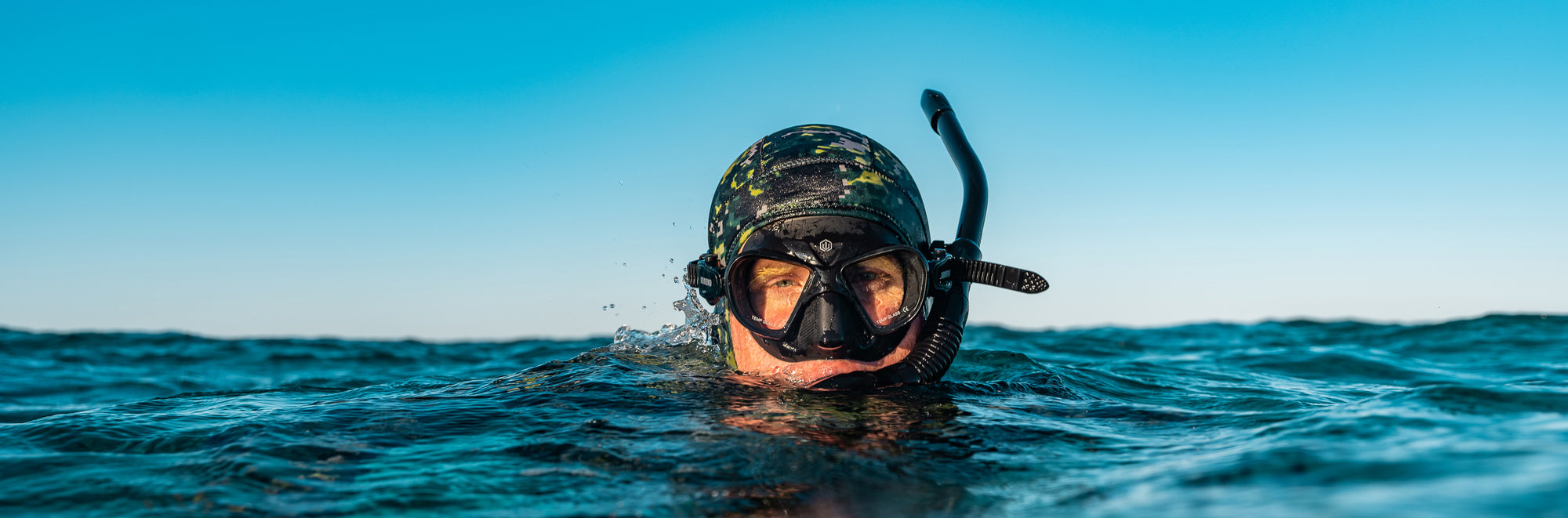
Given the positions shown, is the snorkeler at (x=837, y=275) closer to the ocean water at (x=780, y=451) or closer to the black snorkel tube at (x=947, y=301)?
the black snorkel tube at (x=947, y=301)

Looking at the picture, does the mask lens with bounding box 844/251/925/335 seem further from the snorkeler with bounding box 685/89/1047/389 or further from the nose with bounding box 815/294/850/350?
the nose with bounding box 815/294/850/350

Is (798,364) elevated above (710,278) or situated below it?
below

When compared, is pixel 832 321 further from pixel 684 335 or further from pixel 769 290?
pixel 684 335

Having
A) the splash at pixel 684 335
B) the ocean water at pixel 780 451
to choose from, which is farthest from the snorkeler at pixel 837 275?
the splash at pixel 684 335

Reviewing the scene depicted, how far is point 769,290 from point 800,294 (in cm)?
19

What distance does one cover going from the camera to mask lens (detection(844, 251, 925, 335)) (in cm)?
329

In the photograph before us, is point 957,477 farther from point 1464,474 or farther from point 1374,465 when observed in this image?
point 1464,474

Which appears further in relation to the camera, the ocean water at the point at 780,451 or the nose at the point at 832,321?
the nose at the point at 832,321

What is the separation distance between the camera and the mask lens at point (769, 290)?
3.34 metres

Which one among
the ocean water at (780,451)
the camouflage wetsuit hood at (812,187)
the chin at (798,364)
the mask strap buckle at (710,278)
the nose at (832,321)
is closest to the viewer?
the ocean water at (780,451)

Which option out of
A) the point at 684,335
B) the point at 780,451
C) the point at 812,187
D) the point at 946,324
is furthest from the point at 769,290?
the point at 684,335

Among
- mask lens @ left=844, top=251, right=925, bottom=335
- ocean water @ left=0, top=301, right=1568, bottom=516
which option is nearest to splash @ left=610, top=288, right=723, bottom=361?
ocean water @ left=0, top=301, right=1568, bottom=516

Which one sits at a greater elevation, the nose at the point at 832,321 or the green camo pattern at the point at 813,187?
the green camo pattern at the point at 813,187

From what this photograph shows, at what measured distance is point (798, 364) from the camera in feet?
10.9
